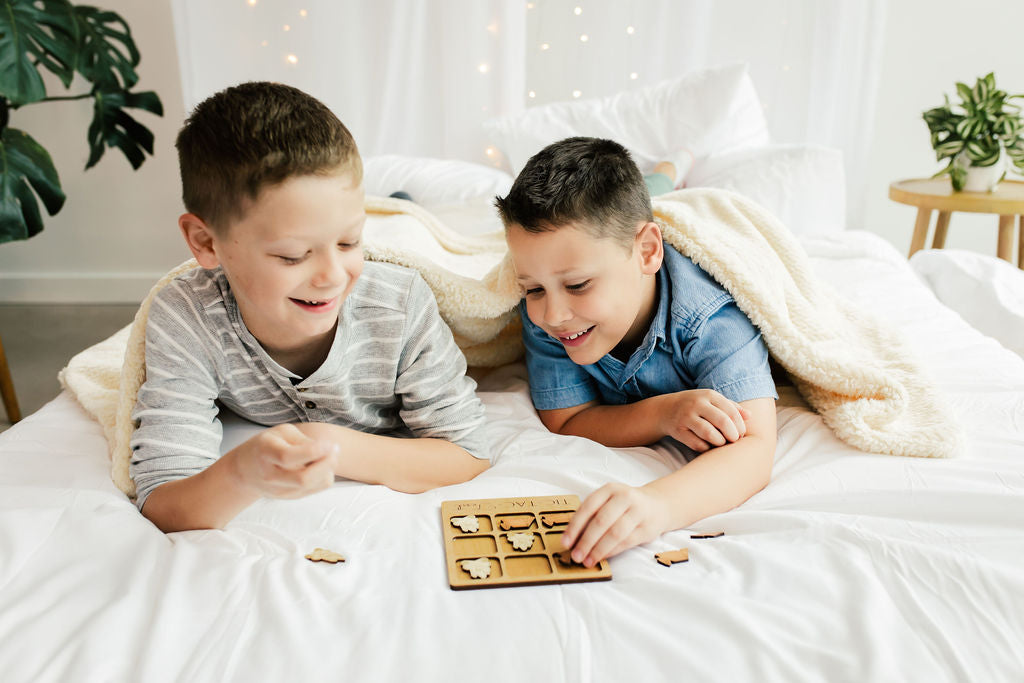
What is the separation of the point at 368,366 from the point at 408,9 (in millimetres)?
1586

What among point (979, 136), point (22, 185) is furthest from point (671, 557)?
point (979, 136)

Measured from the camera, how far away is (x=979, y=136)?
207cm

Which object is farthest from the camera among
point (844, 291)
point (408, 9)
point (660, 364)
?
point (408, 9)

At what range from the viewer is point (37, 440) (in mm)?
937

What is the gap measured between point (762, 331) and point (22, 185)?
1.66 m

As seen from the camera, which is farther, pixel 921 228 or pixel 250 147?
pixel 921 228

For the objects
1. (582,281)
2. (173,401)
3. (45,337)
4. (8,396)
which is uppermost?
(582,281)

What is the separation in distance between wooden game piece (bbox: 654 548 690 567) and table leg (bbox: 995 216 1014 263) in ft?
6.43

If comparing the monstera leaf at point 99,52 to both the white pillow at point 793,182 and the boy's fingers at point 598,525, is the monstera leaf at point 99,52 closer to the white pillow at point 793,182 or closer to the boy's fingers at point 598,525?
the white pillow at point 793,182

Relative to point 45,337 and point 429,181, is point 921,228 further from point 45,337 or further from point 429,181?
point 45,337

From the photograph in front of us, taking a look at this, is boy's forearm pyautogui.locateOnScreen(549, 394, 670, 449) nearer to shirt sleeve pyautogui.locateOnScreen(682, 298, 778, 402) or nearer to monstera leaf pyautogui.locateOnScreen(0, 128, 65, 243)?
shirt sleeve pyautogui.locateOnScreen(682, 298, 778, 402)

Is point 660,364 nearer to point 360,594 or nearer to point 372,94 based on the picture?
point 360,594

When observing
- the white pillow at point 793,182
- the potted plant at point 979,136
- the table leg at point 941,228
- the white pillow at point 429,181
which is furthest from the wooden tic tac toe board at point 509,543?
the table leg at point 941,228

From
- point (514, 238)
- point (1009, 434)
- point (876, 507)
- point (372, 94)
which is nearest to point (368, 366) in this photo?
point (514, 238)
